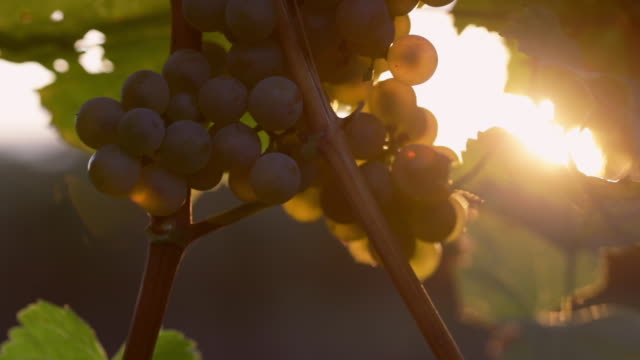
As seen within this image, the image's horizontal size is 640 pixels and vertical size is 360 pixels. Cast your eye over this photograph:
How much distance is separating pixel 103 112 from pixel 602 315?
593 mm

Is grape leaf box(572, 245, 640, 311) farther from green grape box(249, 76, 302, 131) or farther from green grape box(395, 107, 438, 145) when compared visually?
green grape box(249, 76, 302, 131)

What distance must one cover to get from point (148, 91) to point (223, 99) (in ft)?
0.16

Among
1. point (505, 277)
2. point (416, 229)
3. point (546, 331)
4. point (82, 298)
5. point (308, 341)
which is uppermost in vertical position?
point (416, 229)

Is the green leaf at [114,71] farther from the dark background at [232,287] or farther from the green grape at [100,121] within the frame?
the dark background at [232,287]

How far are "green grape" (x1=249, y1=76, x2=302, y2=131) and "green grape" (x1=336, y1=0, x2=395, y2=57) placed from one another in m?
0.06

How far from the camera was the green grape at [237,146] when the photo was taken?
1.51ft

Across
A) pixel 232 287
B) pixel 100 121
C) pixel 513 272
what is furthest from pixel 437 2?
pixel 232 287

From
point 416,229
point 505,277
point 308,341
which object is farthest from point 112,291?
point 416,229

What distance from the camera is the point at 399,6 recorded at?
0.50m

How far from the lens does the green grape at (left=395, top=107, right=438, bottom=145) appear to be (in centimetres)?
55

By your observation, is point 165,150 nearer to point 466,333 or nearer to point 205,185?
point 205,185

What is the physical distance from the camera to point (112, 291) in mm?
8414

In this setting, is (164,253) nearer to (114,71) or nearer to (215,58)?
(215,58)

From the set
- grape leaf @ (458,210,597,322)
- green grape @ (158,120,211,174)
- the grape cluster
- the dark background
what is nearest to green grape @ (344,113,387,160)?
the grape cluster
